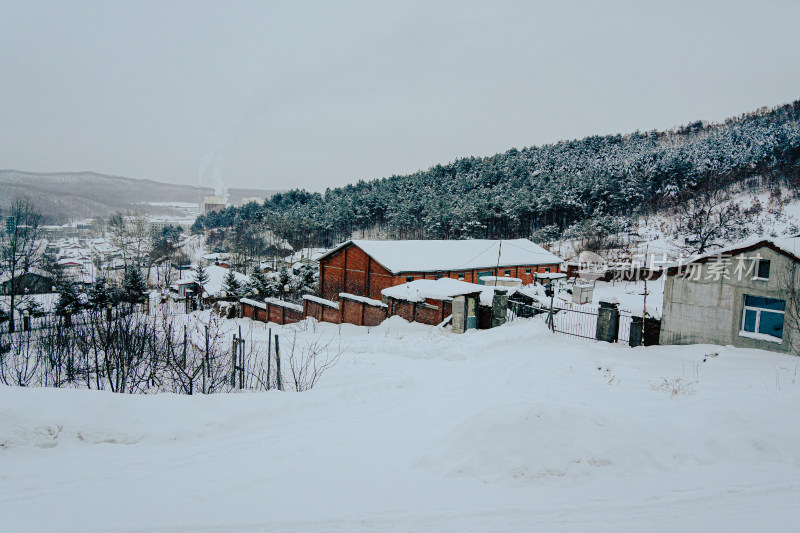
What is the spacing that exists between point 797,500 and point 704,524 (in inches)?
53.7

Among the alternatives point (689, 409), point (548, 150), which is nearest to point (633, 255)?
point (689, 409)

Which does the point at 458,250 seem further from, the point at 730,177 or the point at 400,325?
the point at 730,177

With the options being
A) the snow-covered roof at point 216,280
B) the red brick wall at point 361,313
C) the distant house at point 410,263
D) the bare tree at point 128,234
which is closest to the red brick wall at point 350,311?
the red brick wall at point 361,313

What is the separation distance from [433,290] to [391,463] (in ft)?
39.3

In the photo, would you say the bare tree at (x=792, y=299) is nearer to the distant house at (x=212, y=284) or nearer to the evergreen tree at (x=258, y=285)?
the evergreen tree at (x=258, y=285)

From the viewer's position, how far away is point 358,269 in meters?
30.2

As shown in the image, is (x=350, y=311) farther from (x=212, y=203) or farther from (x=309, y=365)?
(x=212, y=203)

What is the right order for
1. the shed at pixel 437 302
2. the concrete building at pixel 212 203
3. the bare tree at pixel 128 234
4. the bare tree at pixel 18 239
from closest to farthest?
the shed at pixel 437 302, the bare tree at pixel 18 239, the bare tree at pixel 128 234, the concrete building at pixel 212 203

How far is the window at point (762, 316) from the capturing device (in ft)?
38.8

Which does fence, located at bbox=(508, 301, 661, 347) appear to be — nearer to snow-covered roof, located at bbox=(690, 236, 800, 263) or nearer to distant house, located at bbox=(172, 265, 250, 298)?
snow-covered roof, located at bbox=(690, 236, 800, 263)

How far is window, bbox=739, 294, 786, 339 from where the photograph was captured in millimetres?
11828

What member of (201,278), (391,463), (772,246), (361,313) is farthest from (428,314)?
(201,278)

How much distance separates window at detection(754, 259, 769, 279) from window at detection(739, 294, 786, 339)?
2.23 feet

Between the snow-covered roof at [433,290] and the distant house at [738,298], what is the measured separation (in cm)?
699
